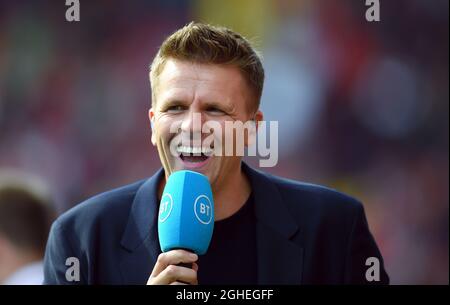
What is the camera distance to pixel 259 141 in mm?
2984

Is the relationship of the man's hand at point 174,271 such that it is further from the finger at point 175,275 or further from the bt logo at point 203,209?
the bt logo at point 203,209

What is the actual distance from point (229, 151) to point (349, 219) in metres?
0.50

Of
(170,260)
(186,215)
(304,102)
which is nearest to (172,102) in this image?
(186,215)

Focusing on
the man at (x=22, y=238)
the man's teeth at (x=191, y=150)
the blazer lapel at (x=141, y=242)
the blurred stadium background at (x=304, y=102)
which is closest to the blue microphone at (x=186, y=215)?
the man's teeth at (x=191, y=150)

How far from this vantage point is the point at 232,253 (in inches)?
80.7

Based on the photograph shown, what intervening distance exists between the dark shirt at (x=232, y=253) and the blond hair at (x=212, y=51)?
0.40m

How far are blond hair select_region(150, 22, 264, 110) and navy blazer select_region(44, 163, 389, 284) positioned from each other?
342 millimetres

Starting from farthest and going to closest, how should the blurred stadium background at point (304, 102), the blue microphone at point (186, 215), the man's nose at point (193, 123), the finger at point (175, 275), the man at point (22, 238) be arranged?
the blurred stadium background at point (304, 102), the man at point (22, 238), the man's nose at point (193, 123), the blue microphone at point (186, 215), the finger at point (175, 275)

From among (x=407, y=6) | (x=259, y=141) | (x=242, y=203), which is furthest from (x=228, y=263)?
(x=407, y=6)

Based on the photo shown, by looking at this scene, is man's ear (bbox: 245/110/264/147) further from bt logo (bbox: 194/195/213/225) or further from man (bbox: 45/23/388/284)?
bt logo (bbox: 194/195/213/225)

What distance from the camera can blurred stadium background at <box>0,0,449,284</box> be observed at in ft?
12.7

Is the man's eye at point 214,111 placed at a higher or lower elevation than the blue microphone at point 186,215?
higher

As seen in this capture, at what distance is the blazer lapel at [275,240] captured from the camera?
6.52 ft
